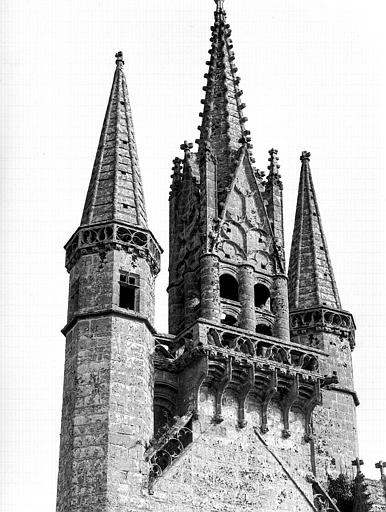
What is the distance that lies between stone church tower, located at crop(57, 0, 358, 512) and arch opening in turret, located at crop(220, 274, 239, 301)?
6 cm

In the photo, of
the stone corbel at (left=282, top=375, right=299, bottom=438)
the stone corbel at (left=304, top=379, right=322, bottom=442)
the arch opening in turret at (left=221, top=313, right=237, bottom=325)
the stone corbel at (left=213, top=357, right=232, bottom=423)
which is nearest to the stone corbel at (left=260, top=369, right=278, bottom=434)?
the stone corbel at (left=282, top=375, right=299, bottom=438)

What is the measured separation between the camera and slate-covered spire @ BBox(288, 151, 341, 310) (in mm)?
44812

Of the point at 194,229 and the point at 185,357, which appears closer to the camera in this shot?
the point at 185,357

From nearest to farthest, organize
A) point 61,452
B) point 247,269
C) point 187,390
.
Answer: point 61,452 → point 187,390 → point 247,269

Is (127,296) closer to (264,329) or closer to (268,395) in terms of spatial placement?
(268,395)

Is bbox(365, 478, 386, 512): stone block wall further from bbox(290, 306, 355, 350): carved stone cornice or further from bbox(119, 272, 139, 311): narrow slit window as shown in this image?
bbox(119, 272, 139, 311): narrow slit window

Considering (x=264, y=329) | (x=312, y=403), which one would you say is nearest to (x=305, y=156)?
(x=264, y=329)

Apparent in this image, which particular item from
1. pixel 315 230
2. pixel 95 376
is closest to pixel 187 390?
pixel 95 376

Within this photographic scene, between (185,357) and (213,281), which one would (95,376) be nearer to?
(185,357)

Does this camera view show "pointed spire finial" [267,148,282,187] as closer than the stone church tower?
No

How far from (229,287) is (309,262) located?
4579mm

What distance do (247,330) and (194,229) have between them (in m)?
4.54

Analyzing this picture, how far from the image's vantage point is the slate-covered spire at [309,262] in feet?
147

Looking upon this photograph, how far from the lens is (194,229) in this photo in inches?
1671
